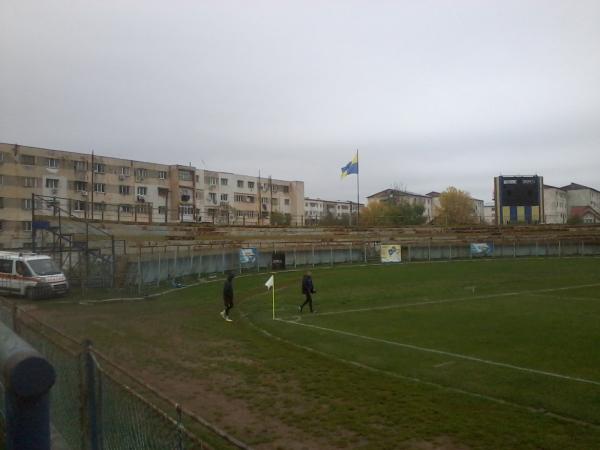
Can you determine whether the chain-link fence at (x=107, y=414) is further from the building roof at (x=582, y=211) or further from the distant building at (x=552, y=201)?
the distant building at (x=552, y=201)

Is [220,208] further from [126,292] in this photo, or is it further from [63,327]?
[63,327]

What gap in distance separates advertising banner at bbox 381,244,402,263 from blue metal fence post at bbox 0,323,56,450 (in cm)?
4768

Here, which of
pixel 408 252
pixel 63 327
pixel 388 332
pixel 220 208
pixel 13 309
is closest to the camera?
pixel 13 309

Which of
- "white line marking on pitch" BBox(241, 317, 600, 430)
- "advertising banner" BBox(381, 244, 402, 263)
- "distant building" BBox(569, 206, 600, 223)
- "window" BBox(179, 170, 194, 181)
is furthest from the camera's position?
"distant building" BBox(569, 206, 600, 223)

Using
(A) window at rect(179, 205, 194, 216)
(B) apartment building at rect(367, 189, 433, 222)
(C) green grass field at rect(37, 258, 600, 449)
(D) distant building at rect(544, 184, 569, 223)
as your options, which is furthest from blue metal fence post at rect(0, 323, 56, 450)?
(D) distant building at rect(544, 184, 569, 223)

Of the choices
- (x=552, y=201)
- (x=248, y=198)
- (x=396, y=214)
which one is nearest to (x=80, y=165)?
(x=248, y=198)

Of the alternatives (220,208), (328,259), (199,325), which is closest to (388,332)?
(199,325)

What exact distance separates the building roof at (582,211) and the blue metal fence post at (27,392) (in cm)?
10099

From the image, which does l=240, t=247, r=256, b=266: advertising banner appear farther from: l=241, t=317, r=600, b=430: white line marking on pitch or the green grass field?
l=241, t=317, r=600, b=430: white line marking on pitch

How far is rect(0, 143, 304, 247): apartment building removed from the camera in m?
55.6

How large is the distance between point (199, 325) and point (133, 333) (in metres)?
2.55

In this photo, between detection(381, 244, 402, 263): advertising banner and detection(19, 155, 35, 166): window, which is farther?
detection(19, 155, 35, 166): window

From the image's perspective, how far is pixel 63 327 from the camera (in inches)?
710

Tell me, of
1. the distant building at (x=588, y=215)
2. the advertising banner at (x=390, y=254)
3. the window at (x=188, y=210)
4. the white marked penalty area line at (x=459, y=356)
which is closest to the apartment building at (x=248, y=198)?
the window at (x=188, y=210)
